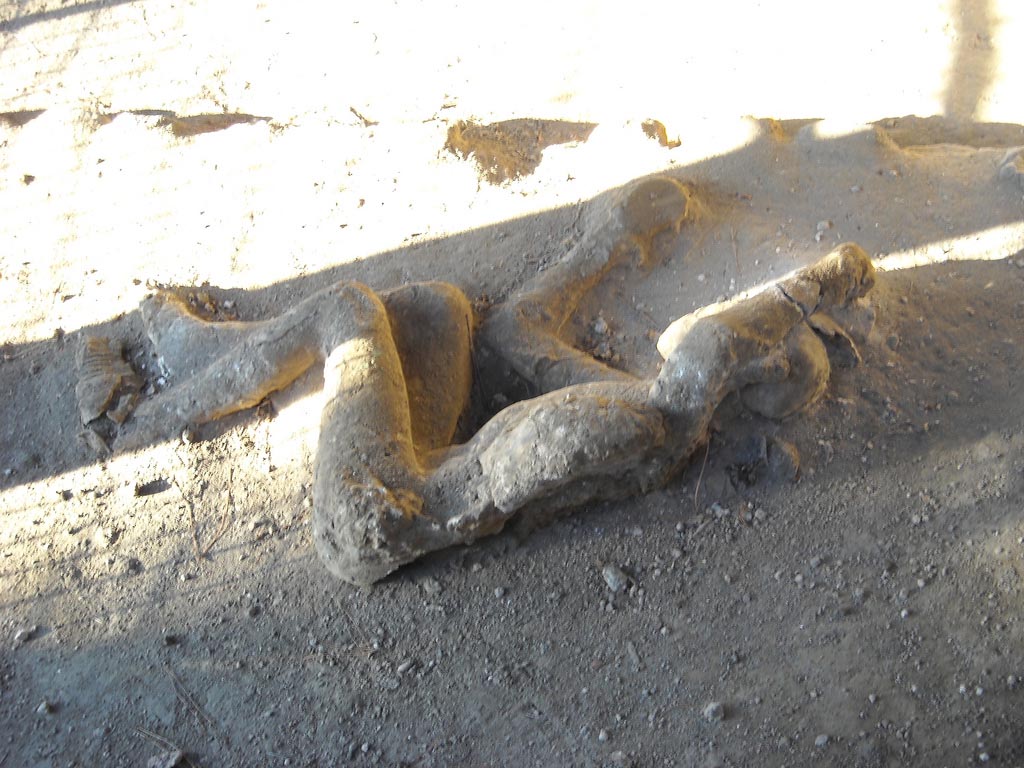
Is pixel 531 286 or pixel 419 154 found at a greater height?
pixel 419 154

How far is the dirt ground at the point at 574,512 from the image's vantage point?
2094 millimetres

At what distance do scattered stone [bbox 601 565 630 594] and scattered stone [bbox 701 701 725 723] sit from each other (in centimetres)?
37

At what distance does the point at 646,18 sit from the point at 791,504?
2.63 metres

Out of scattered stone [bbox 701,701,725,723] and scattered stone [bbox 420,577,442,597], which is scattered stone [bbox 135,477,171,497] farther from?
scattered stone [bbox 701,701,725,723]

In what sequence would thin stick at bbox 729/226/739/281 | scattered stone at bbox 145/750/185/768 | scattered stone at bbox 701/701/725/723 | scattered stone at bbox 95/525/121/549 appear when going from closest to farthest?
scattered stone at bbox 701/701/725/723, scattered stone at bbox 145/750/185/768, scattered stone at bbox 95/525/121/549, thin stick at bbox 729/226/739/281

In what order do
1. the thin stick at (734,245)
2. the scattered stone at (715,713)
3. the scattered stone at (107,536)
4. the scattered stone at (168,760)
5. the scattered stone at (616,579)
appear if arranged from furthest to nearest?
the thin stick at (734,245) → the scattered stone at (107,536) → the scattered stone at (616,579) → the scattered stone at (168,760) → the scattered stone at (715,713)

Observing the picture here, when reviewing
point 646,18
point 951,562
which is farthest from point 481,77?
point 951,562

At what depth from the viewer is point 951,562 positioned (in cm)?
216

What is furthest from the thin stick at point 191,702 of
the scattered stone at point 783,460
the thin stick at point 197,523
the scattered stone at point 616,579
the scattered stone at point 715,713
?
the scattered stone at point 783,460

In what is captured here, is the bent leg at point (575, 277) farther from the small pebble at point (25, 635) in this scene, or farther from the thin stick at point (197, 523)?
the small pebble at point (25, 635)

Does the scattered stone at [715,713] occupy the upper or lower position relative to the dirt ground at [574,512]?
lower

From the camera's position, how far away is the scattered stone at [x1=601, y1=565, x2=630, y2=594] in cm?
226

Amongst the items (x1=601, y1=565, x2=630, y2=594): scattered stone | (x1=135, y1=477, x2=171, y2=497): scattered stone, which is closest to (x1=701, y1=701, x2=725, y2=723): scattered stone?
(x1=601, y1=565, x2=630, y2=594): scattered stone

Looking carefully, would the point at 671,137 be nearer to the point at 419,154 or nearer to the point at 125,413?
the point at 419,154
